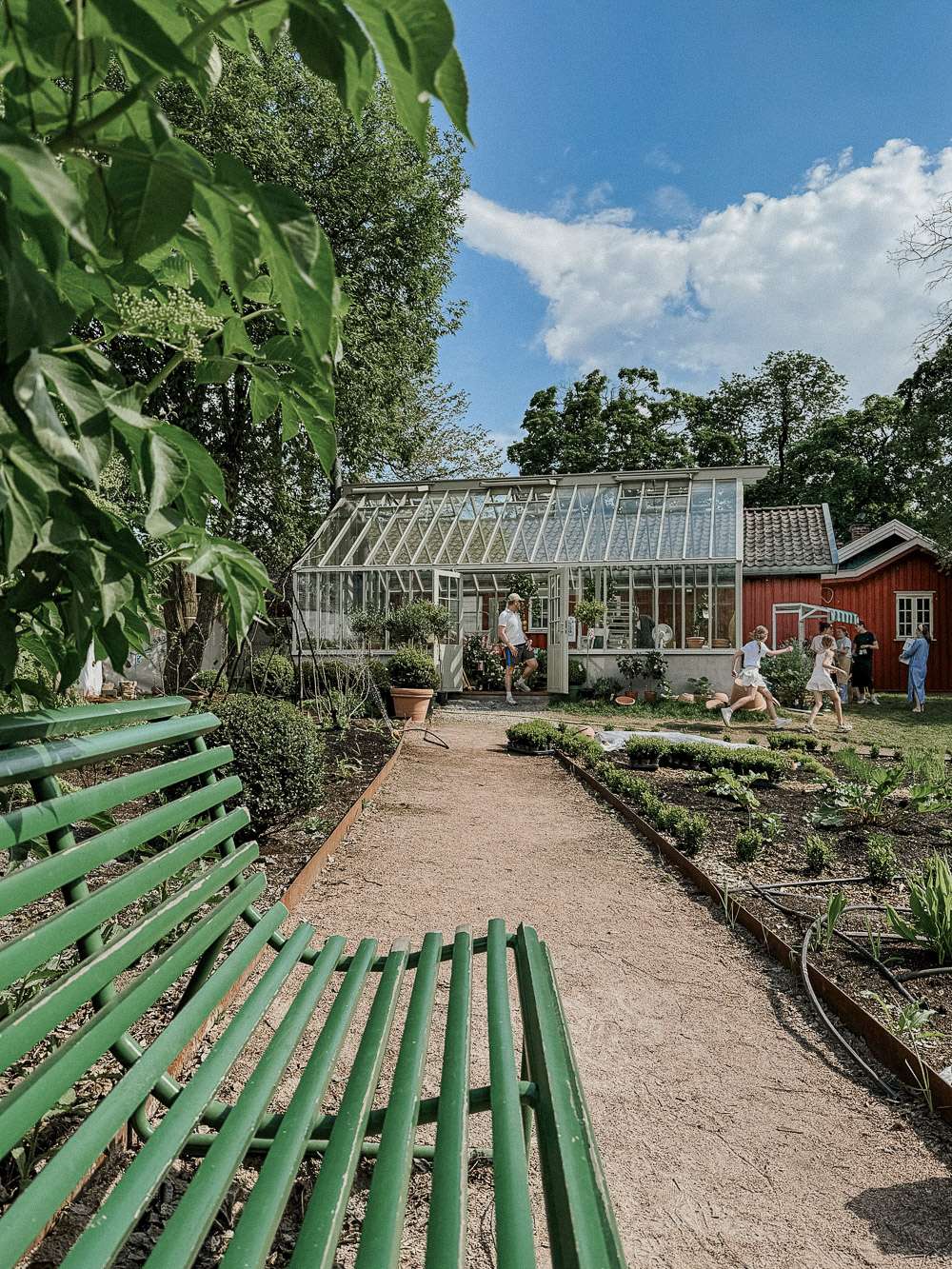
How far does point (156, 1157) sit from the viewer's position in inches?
45.3

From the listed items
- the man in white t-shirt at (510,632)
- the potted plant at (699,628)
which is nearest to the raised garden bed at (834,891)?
the man in white t-shirt at (510,632)

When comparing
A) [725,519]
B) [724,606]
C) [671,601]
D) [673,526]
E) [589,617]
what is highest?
[725,519]

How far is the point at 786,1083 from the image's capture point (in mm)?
2602

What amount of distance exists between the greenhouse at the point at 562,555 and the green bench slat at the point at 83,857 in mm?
13890

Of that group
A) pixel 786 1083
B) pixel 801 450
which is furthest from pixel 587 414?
pixel 786 1083

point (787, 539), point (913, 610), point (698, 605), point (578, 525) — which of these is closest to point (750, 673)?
point (698, 605)

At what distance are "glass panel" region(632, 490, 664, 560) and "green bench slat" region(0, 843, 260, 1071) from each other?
1558 centimetres

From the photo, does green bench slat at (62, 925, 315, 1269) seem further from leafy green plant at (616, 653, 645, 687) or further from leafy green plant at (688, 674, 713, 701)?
leafy green plant at (688, 674, 713, 701)

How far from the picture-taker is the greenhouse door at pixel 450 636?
1625 cm

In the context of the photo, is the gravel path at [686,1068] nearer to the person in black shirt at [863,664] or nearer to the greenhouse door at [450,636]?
the greenhouse door at [450,636]

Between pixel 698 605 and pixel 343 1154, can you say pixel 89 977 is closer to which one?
pixel 343 1154

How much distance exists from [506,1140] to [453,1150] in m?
0.08

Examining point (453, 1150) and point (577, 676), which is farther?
point (577, 676)

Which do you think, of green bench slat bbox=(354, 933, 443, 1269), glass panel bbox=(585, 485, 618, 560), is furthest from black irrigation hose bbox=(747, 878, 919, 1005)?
glass panel bbox=(585, 485, 618, 560)
